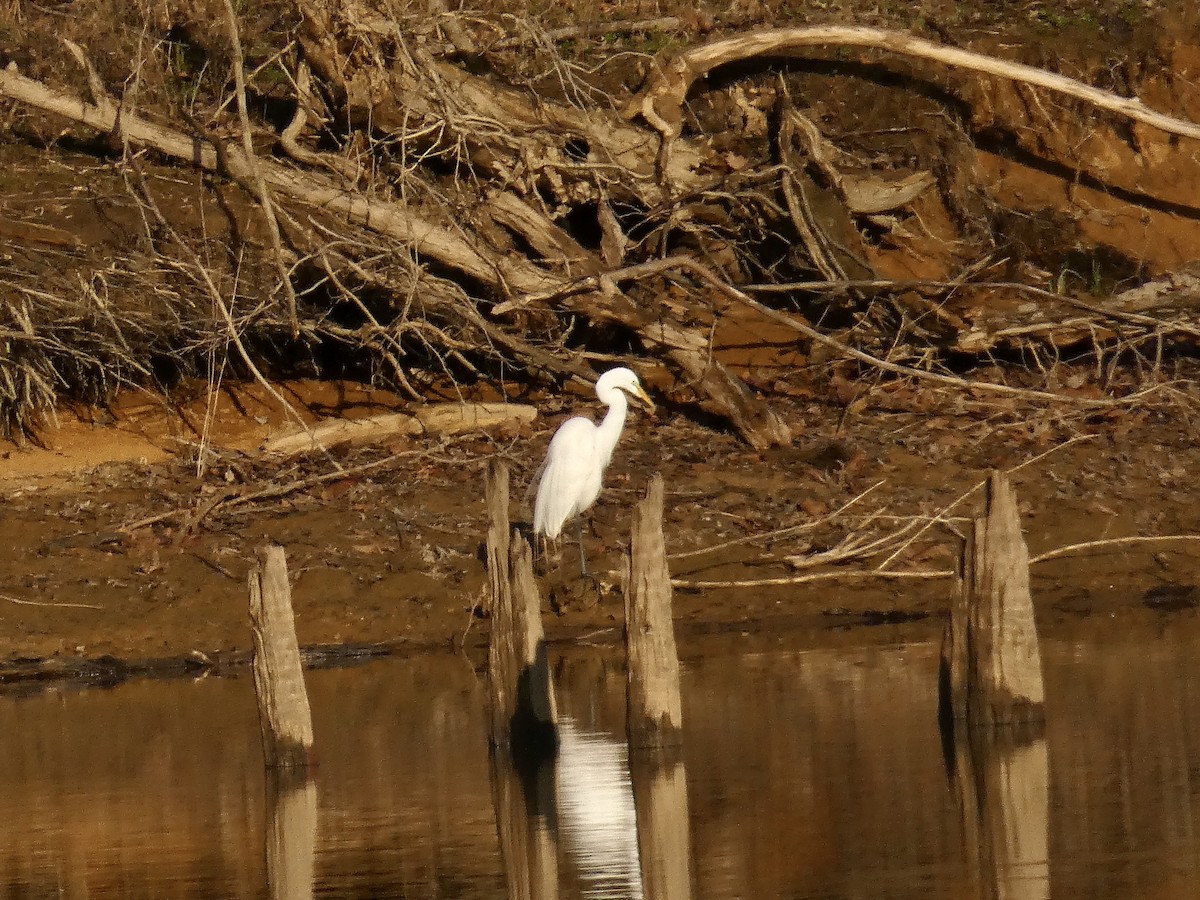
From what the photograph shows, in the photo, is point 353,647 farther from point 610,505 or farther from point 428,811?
point 428,811

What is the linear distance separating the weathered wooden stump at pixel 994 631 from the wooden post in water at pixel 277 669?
311 centimetres

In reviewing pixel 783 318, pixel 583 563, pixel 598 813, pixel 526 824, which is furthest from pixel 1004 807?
pixel 783 318

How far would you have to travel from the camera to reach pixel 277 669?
9.34 m

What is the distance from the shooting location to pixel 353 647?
44.1 feet

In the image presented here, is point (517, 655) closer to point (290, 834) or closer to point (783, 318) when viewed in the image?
point (290, 834)

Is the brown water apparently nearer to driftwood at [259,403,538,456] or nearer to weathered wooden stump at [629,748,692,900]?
weathered wooden stump at [629,748,692,900]

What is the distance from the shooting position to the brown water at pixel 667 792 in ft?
25.4

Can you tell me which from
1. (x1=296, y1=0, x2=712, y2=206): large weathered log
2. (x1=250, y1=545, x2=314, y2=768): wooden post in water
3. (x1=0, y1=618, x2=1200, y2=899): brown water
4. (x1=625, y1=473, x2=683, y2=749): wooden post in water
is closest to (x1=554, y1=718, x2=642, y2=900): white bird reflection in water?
(x1=0, y1=618, x2=1200, y2=899): brown water

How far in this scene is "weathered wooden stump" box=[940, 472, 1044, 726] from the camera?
8.96 metres

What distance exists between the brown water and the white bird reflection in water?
2cm

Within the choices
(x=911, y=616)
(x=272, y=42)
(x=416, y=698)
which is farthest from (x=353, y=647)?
(x=272, y=42)

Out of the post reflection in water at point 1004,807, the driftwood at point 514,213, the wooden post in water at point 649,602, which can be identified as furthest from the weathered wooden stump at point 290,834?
the driftwood at point 514,213

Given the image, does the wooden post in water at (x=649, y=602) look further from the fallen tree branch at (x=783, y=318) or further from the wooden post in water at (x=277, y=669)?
the fallen tree branch at (x=783, y=318)

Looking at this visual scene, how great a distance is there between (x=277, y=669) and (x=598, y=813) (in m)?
1.71
